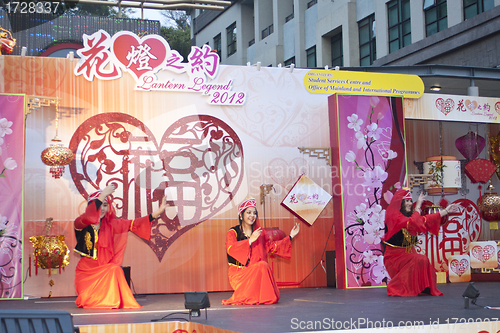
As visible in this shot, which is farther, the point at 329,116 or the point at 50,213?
the point at 329,116

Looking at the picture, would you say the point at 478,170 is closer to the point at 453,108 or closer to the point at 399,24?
the point at 453,108

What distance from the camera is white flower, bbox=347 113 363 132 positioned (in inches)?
304

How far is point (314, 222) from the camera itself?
26.1 ft

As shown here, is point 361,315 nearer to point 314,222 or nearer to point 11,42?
point 314,222

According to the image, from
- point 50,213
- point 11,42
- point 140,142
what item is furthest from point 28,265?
point 11,42

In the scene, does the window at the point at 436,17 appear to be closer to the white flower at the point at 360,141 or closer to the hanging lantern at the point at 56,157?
the white flower at the point at 360,141

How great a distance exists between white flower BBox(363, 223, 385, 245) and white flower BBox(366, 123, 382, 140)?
1.20 meters

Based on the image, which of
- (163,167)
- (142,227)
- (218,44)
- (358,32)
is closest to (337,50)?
(358,32)

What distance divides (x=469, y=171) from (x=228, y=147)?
3836 millimetres

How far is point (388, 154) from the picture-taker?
25.7 feet

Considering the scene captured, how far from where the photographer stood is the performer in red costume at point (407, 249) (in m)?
6.41

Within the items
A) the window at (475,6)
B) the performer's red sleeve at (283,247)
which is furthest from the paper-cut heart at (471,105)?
the performer's red sleeve at (283,247)

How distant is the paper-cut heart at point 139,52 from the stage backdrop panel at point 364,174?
239 centimetres

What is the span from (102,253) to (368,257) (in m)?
3.42
